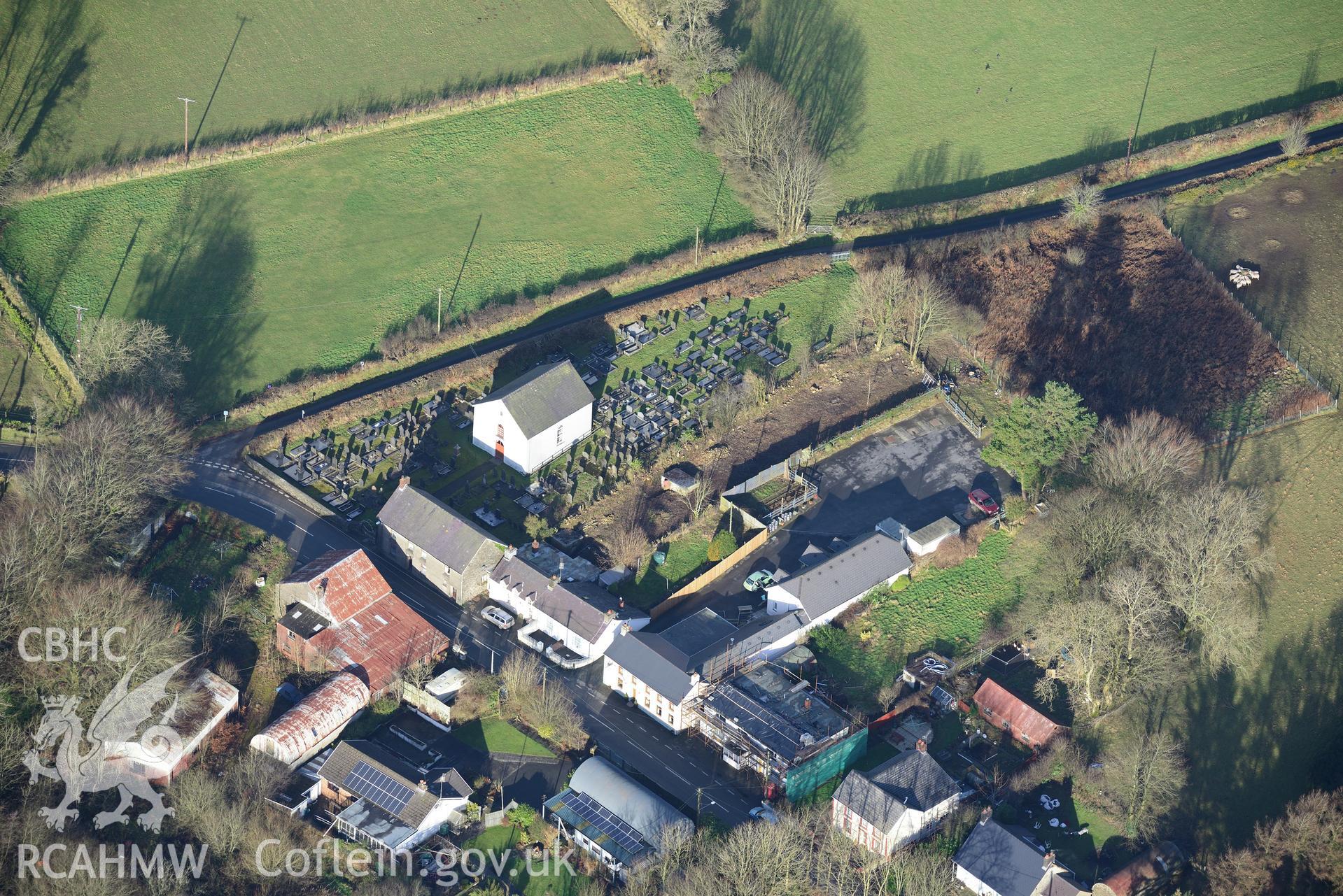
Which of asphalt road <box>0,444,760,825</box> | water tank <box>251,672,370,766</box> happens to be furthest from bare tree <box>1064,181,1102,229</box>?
water tank <box>251,672,370,766</box>

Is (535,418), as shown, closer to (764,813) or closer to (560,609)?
(560,609)

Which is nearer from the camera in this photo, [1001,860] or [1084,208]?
[1001,860]

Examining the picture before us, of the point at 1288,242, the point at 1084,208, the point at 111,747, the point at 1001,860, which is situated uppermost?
the point at 1288,242

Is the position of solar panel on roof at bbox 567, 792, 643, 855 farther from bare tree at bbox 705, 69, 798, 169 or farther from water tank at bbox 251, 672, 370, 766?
bare tree at bbox 705, 69, 798, 169

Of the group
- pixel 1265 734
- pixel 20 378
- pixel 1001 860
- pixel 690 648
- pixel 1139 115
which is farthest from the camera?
pixel 1139 115

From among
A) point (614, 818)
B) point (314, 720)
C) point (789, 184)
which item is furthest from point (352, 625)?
point (789, 184)
